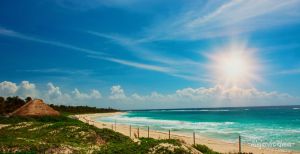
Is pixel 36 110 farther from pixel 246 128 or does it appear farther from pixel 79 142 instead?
pixel 246 128

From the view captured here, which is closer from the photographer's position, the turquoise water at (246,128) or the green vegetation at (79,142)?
the green vegetation at (79,142)

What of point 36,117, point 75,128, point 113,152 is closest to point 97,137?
point 75,128

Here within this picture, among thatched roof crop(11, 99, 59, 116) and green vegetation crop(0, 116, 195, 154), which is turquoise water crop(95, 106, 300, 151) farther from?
thatched roof crop(11, 99, 59, 116)

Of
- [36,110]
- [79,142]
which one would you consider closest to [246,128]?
[36,110]

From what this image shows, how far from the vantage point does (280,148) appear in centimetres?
2594

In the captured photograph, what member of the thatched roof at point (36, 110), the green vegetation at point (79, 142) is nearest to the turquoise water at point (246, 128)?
the green vegetation at point (79, 142)

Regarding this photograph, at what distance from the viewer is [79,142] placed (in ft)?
74.6

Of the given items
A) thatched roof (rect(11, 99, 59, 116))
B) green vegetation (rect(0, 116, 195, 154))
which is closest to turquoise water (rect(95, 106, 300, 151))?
green vegetation (rect(0, 116, 195, 154))

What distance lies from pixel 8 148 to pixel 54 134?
782cm

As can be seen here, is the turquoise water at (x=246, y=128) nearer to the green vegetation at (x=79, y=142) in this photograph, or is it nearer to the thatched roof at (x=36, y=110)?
the green vegetation at (x=79, y=142)

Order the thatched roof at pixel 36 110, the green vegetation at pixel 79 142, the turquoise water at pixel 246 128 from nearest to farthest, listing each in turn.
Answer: the green vegetation at pixel 79 142 → the turquoise water at pixel 246 128 → the thatched roof at pixel 36 110

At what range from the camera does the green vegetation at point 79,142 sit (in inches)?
634

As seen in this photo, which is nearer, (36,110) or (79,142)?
(79,142)

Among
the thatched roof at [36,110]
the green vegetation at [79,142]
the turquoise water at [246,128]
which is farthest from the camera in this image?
the thatched roof at [36,110]
